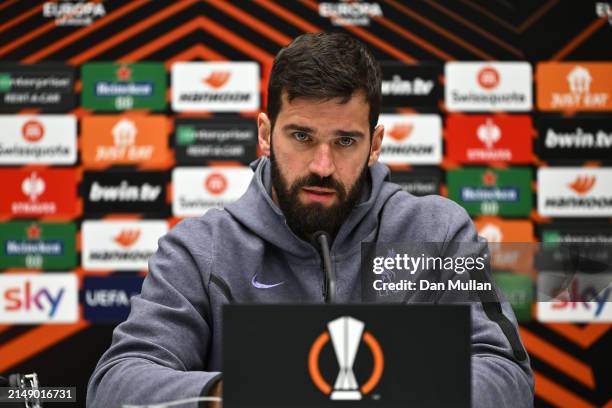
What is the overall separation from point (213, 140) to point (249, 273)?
5.10ft

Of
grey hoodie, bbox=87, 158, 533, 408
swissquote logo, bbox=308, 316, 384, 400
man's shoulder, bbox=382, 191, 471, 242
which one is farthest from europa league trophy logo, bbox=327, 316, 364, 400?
man's shoulder, bbox=382, 191, 471, 242

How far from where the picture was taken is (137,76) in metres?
3.13

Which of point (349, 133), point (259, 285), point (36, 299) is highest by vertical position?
point (349, 133)

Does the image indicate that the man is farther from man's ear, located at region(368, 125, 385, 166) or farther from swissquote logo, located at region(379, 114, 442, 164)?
swissquote logo, located at region(379, 114, 442, 164)

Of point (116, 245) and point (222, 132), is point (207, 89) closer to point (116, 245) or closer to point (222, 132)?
point (222, 132)

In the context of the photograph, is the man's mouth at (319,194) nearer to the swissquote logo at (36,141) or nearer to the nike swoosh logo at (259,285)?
the nike swoosh logo at (259,285)

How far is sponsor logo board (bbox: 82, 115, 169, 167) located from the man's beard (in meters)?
1.54

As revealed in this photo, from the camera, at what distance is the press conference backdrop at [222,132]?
121 inches

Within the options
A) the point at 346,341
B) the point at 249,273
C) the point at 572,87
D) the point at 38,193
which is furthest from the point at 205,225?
the point at 572,87

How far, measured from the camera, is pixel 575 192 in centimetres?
317

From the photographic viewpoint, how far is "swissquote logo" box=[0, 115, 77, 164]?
3105mm

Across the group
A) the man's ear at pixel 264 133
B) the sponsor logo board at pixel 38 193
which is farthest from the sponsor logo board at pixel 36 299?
the man's ear at pixel 264 133

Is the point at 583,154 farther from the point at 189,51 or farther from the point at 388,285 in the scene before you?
the point at 388,285

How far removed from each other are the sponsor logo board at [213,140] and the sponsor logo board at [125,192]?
0.14 metres
